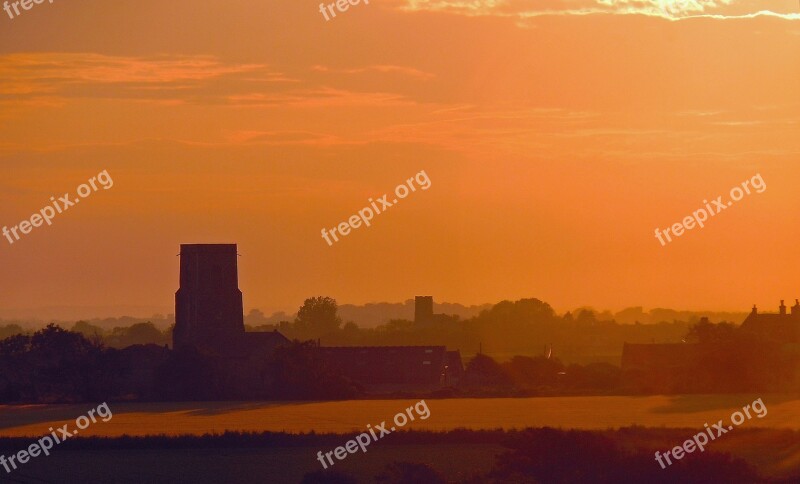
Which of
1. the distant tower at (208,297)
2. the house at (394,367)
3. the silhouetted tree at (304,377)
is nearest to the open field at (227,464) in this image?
the silhouetted tree at (304,377)

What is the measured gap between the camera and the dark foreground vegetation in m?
40.2

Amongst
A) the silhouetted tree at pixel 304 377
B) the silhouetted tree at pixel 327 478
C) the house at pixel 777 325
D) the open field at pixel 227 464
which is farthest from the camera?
the house at pixel 777 325

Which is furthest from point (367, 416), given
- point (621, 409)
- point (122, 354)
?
point (122, 354)

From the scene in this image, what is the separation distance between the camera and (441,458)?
49000 mm

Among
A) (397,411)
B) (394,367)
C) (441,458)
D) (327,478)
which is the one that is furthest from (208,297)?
(327,478)

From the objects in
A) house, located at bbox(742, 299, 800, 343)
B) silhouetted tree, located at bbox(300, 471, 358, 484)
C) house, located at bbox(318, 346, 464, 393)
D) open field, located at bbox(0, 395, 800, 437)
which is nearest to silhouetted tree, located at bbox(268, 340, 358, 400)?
house, located at bbox(318, 346, 464, 393)

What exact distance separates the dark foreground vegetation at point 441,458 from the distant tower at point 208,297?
53.2 metres

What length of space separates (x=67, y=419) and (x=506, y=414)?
22351 millimetres

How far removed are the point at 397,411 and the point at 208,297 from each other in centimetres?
4072

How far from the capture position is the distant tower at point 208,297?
359ft

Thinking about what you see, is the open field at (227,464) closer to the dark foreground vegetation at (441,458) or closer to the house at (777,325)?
the dark foreground vegetation at (441,458)

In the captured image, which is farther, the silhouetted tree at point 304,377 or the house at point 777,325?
the house at point 777,325

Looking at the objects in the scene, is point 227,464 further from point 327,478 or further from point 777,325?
point 777,325

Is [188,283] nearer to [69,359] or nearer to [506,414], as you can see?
[69,359]
